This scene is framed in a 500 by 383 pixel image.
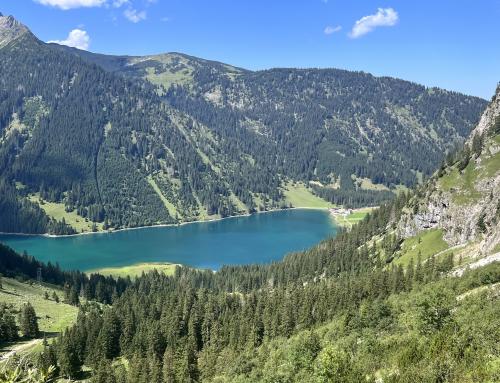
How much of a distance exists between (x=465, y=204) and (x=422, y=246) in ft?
68.5

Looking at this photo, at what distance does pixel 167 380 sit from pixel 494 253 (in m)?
85.4

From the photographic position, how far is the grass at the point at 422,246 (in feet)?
531

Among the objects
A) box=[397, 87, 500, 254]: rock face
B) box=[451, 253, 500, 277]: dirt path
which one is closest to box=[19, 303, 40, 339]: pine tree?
box=[451, 253, 500, 277]: dirt path

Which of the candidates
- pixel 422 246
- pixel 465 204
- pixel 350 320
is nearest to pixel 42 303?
pixel 350 320

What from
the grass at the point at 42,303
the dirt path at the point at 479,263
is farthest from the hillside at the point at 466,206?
the grass at the point at 42,303

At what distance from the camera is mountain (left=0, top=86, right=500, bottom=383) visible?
48062 mm

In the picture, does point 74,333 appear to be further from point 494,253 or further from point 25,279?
→ point 494,253

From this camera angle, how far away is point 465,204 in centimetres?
16525

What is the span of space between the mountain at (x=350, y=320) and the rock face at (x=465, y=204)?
1.69 ft

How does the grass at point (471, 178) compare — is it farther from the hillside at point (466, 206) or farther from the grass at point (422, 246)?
the grass at point (422, 246)

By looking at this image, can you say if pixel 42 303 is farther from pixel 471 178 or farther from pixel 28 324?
pixel 471 178

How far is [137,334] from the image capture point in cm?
11512

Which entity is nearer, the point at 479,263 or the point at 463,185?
the point at 479,263

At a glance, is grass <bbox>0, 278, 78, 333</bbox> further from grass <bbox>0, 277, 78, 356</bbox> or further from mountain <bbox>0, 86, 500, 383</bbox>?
mountain <bbox>0, 86, 500, 383</bbox>
